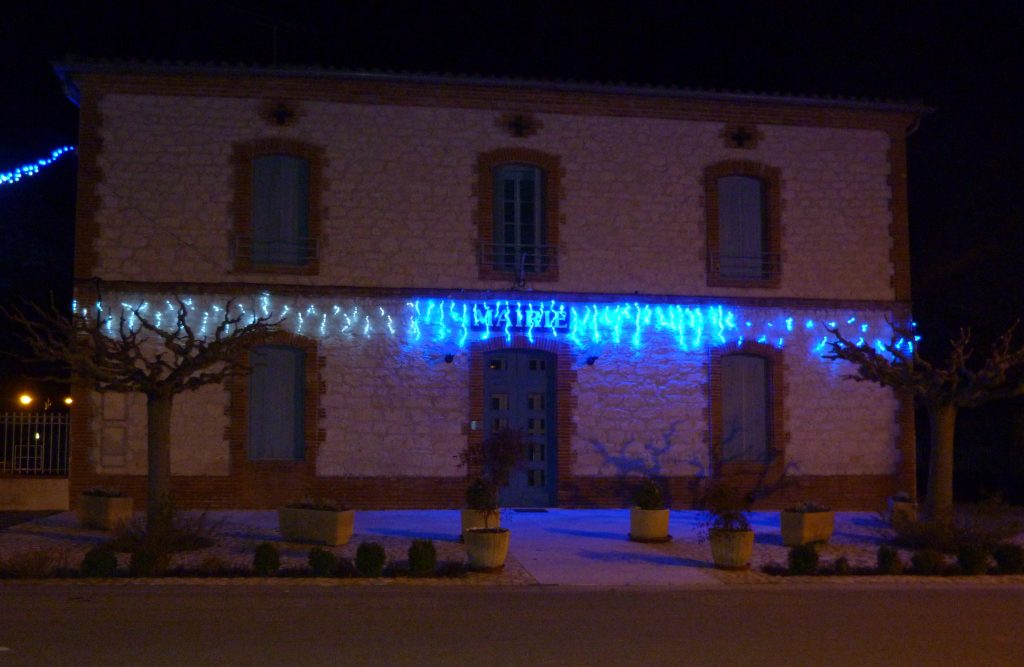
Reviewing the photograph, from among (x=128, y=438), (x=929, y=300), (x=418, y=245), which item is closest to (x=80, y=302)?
(x=128, y=438)

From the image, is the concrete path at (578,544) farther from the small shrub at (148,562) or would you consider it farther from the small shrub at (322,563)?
the small shrub at (148,562)

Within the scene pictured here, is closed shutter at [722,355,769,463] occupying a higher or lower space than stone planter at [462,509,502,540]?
higher

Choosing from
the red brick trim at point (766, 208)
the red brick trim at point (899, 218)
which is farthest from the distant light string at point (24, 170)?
the red brick trim at point (899, 218)

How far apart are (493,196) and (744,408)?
223 inches

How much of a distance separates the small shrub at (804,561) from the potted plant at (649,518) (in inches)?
99.0

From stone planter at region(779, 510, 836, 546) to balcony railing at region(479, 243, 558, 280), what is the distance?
5.74 m

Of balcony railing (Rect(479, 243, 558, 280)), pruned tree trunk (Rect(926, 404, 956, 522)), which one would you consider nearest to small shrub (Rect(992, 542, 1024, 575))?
pruned tree trunk (Rect(926, 404, 956, 522))

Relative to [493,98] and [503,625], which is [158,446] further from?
[493,98]

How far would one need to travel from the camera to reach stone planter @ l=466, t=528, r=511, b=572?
1127 centimetres

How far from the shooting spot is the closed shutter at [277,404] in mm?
16391

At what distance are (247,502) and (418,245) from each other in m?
4.96

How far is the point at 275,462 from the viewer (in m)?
16.2

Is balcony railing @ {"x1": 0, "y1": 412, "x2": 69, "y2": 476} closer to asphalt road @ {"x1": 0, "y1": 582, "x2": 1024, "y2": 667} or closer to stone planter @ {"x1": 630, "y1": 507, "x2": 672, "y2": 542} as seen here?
asphalt road @ {"x1": 0, "y1": 582, "x2": 1024, "y2": 667}

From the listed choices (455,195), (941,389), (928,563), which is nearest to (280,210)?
(455,195)
